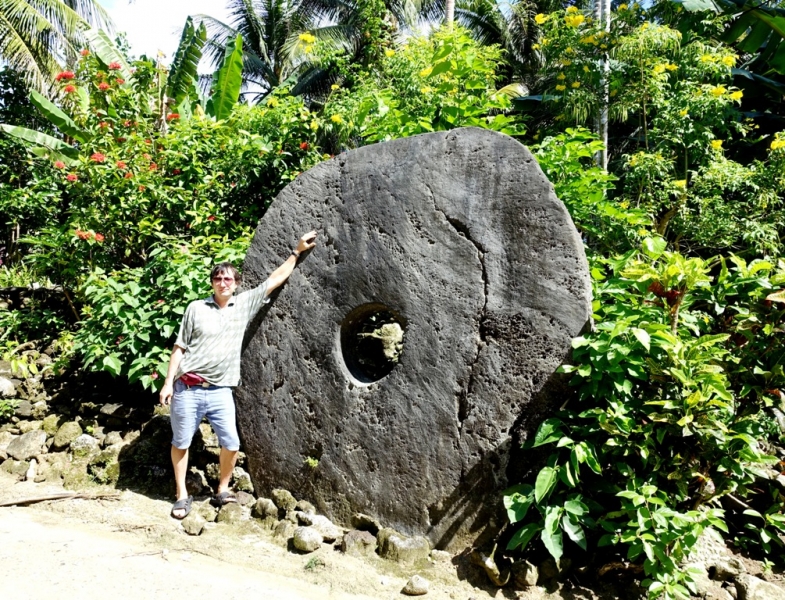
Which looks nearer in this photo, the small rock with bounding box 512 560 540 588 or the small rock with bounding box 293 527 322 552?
the small rock with bounding box 512 560 540 588

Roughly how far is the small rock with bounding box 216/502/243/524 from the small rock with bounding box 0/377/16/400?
2.17m

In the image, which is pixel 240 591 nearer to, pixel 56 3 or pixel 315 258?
pixel 315 258

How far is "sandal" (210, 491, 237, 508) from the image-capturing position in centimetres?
346

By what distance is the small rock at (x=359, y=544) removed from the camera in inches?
118

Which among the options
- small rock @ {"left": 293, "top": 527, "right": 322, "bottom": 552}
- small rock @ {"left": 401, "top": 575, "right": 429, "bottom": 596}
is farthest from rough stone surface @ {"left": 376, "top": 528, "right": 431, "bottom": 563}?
small rock @ {"left": 293, "top": 527, "right": 322, "bottom": 552}

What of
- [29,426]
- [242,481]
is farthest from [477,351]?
[29,426]

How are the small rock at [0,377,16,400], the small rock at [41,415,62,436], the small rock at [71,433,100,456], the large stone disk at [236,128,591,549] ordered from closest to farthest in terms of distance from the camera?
1. the large stone disk at [236,128,591,549]
2. the small rock at [71,433,100,456]
3. the small rock at [41,415,62,436]
4. the small rock at [0,377,16,400]

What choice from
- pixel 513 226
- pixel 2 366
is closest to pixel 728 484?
pixel 513 226

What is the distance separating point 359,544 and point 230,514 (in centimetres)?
80

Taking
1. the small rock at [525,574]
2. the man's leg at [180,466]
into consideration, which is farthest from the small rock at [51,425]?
the small rock at [525,574]

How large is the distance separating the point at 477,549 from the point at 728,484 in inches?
45.9

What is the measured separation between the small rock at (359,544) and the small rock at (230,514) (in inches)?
26.3

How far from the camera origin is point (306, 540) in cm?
300

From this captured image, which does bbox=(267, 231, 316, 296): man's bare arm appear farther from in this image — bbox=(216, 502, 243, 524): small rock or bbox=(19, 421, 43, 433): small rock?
bbox=(19, 421, 43, 433): small rock
